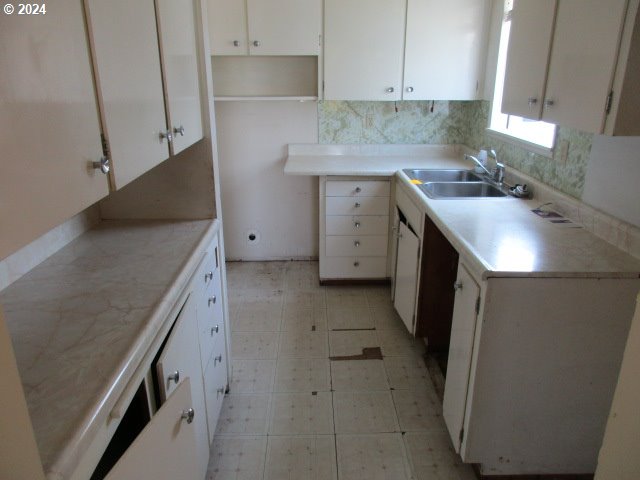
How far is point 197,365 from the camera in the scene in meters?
1.55

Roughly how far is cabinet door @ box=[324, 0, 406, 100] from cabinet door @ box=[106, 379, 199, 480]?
2397mm

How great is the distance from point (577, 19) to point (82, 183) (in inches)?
61.2

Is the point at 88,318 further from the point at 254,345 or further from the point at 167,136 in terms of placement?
the point at 254,345

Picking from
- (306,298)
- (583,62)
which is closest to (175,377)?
(583,62)

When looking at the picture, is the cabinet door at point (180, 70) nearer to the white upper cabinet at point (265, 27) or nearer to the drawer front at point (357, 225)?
the white upper cabinet at point (265, 27)

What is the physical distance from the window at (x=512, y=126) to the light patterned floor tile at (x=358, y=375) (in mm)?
1421

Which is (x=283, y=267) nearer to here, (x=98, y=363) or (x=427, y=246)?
(x=427, y=246)

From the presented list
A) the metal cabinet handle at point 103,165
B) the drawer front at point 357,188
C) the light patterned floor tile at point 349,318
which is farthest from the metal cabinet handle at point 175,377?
the drawer front at point 357,188

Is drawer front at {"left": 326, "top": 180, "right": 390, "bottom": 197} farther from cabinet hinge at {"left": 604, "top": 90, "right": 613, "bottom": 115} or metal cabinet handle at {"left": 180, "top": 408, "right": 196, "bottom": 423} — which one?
metal cabinet handle at {"left": 180, "top": 408, "right": 196, "bottom": 423}

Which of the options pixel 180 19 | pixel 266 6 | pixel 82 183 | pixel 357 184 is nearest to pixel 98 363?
pixel 82 183

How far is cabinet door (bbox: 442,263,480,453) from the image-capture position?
163 centimetres

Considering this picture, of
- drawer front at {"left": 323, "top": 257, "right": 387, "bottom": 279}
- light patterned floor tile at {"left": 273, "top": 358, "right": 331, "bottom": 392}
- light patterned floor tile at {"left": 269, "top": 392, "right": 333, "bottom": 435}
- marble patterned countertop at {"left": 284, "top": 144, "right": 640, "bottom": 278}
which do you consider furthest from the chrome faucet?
light patterned floor tile at {"left": 269, "top": 392, "right": 333, "bottom": 435}

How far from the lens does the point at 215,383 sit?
1.91m

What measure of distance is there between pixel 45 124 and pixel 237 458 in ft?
5.12
